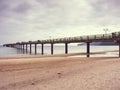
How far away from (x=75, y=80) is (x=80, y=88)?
→ 1902mm

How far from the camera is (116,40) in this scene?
115 feet

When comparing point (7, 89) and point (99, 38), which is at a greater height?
point (99, 38)

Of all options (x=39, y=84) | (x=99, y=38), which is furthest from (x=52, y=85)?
(x=99, y=38)

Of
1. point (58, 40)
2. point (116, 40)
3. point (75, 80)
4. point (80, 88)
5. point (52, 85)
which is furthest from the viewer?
point (58, 40)

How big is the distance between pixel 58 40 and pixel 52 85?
45.1 m

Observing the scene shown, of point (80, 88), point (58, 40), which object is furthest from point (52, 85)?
point (58, 40)

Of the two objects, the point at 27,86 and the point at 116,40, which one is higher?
the point at 116,40

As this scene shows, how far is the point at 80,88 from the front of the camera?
10133 mm

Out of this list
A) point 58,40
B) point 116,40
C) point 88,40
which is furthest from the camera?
point 58,40

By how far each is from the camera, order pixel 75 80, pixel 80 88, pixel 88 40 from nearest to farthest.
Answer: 1. pixel 80 88
2. pixel 75 80
3. pixel 88 40

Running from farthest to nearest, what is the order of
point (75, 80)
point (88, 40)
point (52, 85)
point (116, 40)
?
point (88, 40)
point (116, 40)
point (75, 80)
point (52, 85)

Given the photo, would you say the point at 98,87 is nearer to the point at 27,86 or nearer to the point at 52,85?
the point at 52,85

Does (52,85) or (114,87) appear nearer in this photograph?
(114,87)

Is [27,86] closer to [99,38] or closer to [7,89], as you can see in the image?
[7,89]
